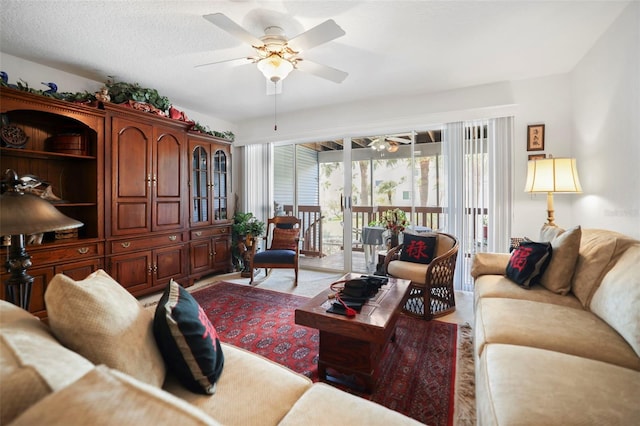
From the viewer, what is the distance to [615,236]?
1.77 meters

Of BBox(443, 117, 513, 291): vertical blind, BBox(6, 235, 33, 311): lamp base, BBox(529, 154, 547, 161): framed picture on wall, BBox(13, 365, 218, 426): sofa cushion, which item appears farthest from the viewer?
BBox(443, 117, 513, 291): vertical blind

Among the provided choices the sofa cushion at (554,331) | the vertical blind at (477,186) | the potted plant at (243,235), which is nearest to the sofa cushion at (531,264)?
the sofa cushion at (554,331)

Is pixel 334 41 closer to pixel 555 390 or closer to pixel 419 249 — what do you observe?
pixel 419 249

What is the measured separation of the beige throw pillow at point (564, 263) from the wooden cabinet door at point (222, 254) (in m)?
3.84

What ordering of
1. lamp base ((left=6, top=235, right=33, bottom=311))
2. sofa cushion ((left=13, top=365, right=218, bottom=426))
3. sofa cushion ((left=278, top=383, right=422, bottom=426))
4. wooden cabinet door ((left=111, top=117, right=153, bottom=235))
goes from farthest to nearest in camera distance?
wooden cabinet door ((left=111, top=117, right=153, bottom=235)), lamp base ((left=6, top=235, right=33, bottom=311)), sofa cushion ((left=278, top=383, right=422, bottom=426)), sofa cushion ((left=13, top=365, right=218, bottom=426))

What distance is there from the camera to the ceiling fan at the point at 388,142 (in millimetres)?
4172

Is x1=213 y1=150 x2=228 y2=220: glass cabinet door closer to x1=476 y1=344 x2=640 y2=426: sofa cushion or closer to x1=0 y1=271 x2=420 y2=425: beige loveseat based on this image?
x1=0 y1=271 x2=420 y2=425: beige loveseat

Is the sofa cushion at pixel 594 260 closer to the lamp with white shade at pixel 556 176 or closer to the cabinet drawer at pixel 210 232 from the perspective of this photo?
the lamp with white shade at pixel 556 176

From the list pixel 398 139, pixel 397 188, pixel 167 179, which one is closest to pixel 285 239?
pixel 167 179

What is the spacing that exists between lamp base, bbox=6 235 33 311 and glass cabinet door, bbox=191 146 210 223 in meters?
2.76

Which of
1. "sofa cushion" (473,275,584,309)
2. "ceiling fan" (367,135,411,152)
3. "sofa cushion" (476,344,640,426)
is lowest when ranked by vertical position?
"sofa cushion" (476,344,640,426)

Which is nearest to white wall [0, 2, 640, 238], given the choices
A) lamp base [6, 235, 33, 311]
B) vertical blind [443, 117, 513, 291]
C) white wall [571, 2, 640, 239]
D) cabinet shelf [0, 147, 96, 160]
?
white wall [571, 2, 640, 239]

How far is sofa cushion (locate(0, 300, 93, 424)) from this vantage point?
48 centimetres

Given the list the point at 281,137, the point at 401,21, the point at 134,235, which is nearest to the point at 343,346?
the point at 401,21
